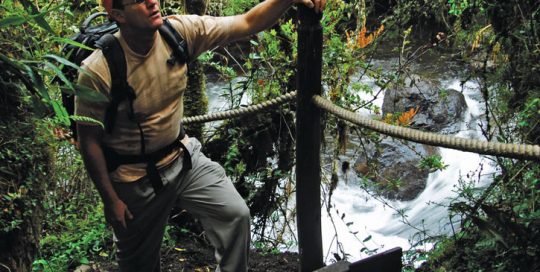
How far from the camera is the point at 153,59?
2889 mm

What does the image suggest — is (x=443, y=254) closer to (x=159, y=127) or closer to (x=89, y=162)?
(x=159, y=127)

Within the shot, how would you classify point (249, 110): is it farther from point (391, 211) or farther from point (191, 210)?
point (391, 211)

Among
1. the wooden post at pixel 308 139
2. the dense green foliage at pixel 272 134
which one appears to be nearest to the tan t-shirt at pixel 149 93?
the dense green foliage at pixel 272 134

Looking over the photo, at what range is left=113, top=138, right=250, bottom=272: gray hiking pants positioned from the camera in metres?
3.05

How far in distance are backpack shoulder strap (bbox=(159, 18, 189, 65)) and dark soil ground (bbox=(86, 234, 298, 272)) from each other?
187cm

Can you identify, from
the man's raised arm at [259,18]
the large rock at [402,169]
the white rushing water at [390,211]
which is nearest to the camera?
the man's raised arm at [259,18]

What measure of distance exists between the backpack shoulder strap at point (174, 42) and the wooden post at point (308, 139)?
22.2 inches

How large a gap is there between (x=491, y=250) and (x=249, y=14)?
1639 millimetres

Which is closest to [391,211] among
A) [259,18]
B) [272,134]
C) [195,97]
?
[272,134]

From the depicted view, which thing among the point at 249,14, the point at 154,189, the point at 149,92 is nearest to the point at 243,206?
the point at 154,189

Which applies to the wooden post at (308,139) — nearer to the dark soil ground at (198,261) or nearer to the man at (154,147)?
the man at (154,147)

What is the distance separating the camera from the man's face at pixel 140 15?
109 inches

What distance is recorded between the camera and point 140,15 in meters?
2.79

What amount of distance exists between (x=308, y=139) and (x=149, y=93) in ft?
2.64
